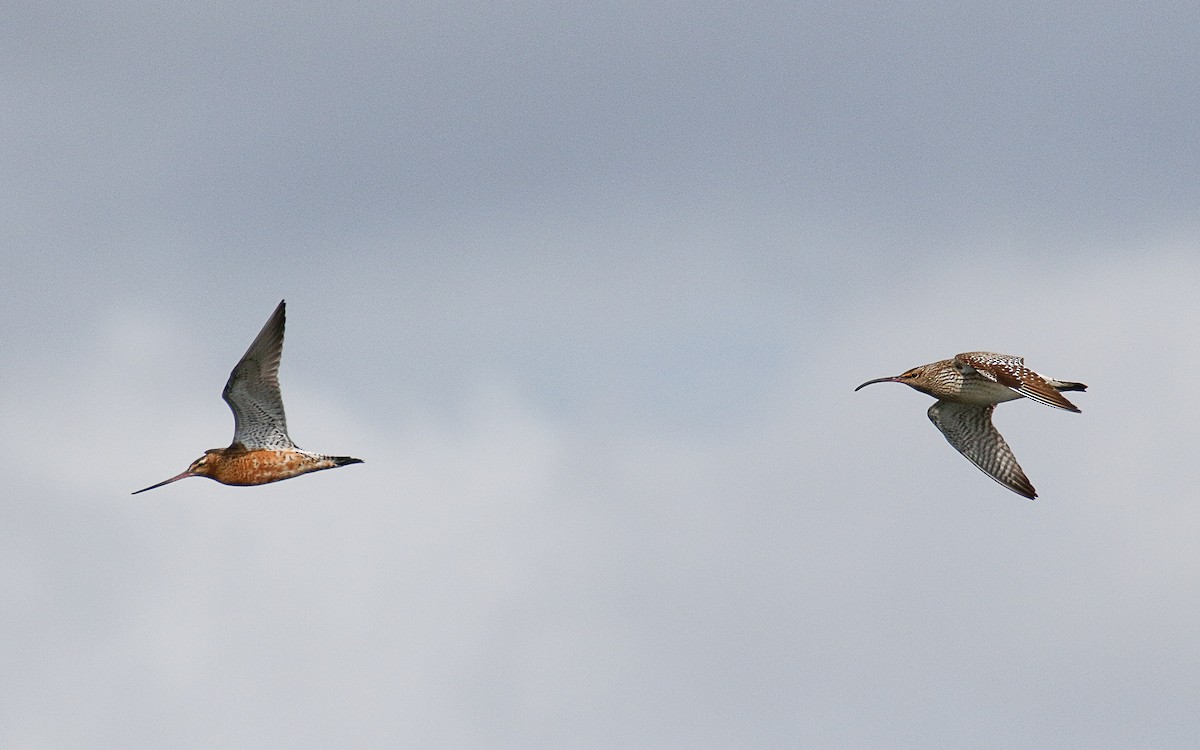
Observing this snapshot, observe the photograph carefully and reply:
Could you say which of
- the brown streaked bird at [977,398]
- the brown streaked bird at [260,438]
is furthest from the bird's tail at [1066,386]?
the brown streaked bird at [260,438]

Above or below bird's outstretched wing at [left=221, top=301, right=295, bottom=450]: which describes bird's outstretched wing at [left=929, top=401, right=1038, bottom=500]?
above

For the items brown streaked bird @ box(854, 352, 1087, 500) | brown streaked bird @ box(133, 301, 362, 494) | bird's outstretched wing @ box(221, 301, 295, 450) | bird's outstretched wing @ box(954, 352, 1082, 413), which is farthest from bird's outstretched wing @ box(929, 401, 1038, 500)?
bird's outstretched wing @ box(221, 301, 295, 450)

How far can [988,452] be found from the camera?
30.7 m

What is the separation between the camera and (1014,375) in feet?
91.8

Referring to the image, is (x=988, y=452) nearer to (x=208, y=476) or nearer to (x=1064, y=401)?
(x=1064, y=401)

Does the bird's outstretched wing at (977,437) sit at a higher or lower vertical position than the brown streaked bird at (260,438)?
higher

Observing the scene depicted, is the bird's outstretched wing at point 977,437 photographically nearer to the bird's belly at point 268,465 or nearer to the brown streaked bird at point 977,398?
the brown streaked bird at point 977,398

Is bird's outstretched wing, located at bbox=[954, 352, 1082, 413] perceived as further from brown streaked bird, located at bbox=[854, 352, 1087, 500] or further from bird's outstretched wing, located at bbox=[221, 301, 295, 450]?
bird's outstretched wing, located at bbox=[221, 301, 295, 450]

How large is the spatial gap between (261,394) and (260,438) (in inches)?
36.3

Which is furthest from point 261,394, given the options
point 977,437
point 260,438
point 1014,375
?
point 977,437

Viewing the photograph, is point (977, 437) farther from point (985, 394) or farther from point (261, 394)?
point (261, 394)

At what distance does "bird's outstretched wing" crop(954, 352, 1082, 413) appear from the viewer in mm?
26245

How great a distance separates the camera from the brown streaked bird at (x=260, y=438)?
26.4 metres

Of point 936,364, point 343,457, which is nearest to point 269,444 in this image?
point 343,457
